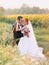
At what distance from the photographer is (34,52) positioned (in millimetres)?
1590

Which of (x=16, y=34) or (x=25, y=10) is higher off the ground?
(x=25, y=10)

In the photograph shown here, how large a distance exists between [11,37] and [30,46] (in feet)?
0.56

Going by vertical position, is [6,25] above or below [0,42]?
above

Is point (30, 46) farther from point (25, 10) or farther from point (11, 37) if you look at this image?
point (25, 10)

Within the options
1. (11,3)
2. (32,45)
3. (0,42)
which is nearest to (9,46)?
(0,42)

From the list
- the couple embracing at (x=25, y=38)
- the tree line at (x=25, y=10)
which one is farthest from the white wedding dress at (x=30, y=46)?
the tree line at (x=25, y=10)

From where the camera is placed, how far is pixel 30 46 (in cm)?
160

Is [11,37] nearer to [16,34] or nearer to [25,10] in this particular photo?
[16,34]

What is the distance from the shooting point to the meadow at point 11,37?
1.52m

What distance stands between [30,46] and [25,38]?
77 mm

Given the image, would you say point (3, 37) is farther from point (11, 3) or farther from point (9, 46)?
point (11, 3)

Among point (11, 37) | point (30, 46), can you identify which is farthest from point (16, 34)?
point (30, 46)

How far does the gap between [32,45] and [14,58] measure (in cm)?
19

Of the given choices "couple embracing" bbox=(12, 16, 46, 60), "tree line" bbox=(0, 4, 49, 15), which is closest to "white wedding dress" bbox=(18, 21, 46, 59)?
"couple embracing" bbox=(12, 16, 46, 60)
